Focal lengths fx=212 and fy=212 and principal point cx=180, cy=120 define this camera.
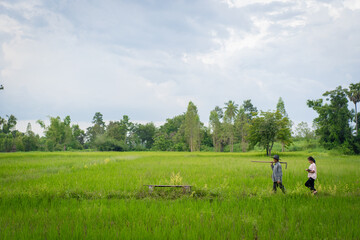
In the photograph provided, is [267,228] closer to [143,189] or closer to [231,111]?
[143,189]

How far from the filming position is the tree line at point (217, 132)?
116ft

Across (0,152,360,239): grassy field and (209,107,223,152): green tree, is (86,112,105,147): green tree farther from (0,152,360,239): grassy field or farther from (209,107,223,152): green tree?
(0,152,360,239): grassy field

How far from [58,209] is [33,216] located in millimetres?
725

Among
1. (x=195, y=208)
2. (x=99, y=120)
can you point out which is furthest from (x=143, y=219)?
(x=99, y=120)

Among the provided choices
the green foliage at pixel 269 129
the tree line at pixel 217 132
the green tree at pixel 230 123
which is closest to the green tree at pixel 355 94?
the tree line at pixel 217 132

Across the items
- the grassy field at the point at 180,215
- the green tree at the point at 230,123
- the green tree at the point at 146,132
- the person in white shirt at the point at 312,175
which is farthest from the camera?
the green tree at the point at 146,132

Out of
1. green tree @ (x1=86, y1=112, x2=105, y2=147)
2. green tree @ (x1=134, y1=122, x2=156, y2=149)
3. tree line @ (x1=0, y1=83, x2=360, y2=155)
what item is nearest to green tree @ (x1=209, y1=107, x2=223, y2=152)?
tree line @ (x1=0, y1=83, x2=360, y2=155)

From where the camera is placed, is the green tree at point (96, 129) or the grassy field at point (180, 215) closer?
the grassy field at point (180, 215)

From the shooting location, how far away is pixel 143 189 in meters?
8.83

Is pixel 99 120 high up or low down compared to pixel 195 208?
up

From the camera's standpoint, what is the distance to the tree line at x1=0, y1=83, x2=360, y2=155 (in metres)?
35.2

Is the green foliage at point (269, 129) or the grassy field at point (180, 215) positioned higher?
the green foliage at point (269, 129)

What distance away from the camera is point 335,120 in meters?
36.5

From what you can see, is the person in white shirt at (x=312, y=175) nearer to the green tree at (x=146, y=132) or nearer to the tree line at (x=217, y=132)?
the tree line at (x=217, y=132)
